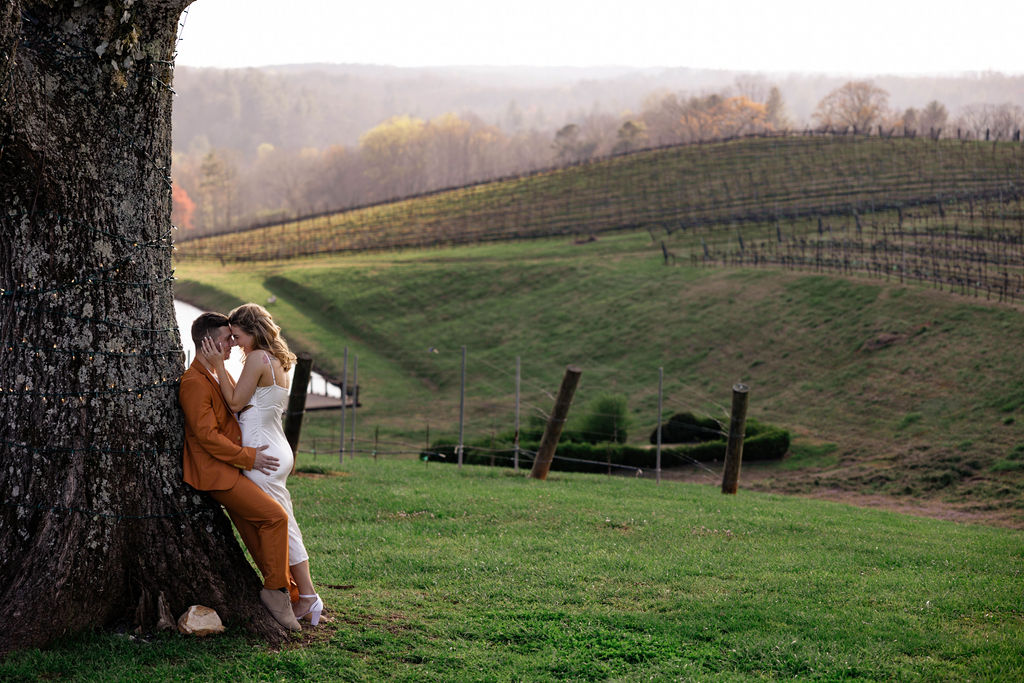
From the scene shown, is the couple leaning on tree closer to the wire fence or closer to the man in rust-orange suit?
the man in rust-orange suit

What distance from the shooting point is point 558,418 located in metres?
14.2

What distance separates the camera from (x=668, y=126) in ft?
435

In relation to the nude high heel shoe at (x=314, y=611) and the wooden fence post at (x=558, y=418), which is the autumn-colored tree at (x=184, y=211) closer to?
the wooden fence post at (x=558, y=418)

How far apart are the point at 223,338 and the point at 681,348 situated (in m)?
33.3

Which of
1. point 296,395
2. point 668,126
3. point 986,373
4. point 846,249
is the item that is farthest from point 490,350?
point 668,126

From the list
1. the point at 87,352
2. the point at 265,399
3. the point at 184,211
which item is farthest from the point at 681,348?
the point at 184,211

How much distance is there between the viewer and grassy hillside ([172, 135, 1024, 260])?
5878cm

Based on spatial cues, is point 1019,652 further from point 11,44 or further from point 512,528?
point 11,44

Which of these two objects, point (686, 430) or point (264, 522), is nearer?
point (264, 522)

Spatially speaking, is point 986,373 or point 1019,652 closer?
point 1019,652

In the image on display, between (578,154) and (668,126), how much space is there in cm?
1624

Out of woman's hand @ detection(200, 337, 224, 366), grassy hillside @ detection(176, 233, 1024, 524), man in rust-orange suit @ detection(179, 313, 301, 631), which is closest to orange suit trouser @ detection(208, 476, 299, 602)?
man in rust-orange suit @ detection(179, 313, 301, 631)

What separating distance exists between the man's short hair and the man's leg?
3.29 ft

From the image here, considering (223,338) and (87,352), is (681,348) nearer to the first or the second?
(223,338)
